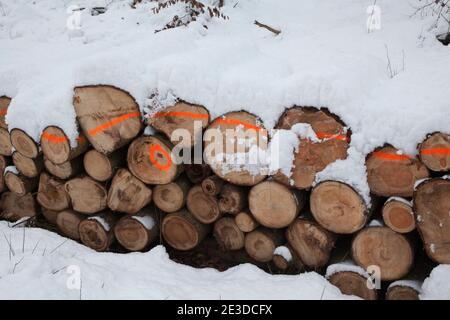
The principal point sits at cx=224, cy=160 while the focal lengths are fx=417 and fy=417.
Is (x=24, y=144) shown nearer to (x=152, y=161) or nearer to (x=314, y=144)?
(x=152, y=161)

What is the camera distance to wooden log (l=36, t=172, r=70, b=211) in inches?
129

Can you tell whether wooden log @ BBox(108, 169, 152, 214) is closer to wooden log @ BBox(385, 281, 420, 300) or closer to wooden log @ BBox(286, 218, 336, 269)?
wooden log @ BBox(286, 218, 336, 269)

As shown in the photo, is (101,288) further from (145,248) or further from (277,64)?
(277,64)

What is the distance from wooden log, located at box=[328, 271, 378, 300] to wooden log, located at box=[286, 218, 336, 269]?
0.45 feet

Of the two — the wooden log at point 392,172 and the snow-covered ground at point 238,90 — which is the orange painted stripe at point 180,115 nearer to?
the snow-covered ground at point 238,90

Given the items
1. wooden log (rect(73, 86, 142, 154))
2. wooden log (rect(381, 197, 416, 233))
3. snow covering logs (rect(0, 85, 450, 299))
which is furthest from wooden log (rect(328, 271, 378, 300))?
wooden log (rect(73, 86, 142, 154))

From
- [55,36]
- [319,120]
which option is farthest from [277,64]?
[55,36]

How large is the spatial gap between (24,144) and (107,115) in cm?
80

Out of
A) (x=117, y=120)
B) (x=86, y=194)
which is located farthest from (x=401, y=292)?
(x=86, y=194)

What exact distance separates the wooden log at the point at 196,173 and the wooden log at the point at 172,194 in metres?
0.06

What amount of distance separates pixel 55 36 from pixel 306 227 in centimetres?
358

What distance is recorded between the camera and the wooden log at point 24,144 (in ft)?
10.1

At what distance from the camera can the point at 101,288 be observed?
2.53 meters

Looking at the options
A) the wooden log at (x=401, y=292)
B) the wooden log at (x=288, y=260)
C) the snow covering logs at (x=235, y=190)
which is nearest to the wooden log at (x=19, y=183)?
the snow covering logs at (x=235, y=190)
